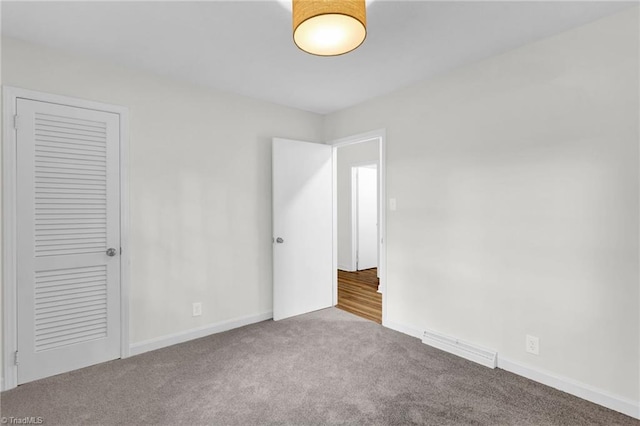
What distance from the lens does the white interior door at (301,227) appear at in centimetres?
370

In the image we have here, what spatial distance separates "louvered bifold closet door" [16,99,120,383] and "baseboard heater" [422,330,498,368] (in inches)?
106

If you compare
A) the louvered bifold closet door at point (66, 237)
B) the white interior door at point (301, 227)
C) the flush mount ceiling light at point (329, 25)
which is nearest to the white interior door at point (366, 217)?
the white interior door at point (301, 227)

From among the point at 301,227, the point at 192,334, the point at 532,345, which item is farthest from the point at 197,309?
the point at 532,345

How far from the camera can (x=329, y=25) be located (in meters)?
1.62

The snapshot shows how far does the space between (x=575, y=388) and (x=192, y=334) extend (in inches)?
121

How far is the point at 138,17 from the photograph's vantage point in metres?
2.05

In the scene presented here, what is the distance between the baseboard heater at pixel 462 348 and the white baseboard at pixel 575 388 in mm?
73

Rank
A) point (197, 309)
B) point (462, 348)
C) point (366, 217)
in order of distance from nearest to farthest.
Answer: point (462, 348), point (197, 309), point (366, 217)

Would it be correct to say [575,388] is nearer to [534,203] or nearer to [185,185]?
[534,203]

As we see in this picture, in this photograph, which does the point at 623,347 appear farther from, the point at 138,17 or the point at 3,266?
the point at 3,266

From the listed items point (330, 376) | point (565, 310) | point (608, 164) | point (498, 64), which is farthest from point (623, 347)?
point (498, 64)

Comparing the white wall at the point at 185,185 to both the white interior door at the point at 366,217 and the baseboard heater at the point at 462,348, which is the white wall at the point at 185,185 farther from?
the white interior door at the point at 366,217

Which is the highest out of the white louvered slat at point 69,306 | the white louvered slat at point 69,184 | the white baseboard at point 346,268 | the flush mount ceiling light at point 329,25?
the flush mount ceiling light at point 329,25

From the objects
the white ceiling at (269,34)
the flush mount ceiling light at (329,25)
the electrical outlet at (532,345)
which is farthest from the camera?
the electrical outlet at (532,345)
